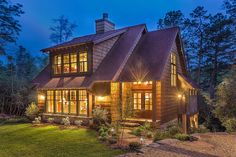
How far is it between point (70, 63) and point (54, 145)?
21.6 ft

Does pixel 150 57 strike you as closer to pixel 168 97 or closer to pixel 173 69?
pixel 173 69

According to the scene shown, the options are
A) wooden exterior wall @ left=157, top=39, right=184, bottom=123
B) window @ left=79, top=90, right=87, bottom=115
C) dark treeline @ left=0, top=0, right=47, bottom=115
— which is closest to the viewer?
wooden exterior wall @ left=157, top=39, right=184, bottom=123

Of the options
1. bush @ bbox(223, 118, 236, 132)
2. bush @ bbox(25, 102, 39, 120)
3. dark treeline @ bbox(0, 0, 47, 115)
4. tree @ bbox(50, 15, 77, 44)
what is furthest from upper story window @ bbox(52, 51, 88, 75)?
tree @ bbox(50, 15, 77, 44)

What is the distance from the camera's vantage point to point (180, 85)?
15.3m

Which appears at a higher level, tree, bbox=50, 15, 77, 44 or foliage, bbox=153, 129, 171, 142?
tree, bbox=50, 15, 77, 44

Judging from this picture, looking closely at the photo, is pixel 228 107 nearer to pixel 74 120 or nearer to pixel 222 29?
pixel 74 120

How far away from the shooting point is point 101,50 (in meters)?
12.9

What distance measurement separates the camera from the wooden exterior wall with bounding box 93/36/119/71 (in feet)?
40.6

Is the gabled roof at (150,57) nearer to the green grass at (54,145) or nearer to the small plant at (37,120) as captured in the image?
the green grass at (54,145)

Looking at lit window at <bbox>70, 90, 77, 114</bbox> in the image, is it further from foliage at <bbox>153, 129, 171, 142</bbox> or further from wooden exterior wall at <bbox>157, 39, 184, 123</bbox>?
foliage at <bbox>153, 129, 171, 142</bbox>

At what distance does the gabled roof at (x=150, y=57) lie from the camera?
11.1 m

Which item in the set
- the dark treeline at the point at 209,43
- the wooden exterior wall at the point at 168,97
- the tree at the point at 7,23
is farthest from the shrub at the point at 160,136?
the tree at the point at 7,23

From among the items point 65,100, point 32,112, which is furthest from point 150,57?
point 32,112

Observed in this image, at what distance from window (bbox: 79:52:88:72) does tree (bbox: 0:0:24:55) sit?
11.3 metres
